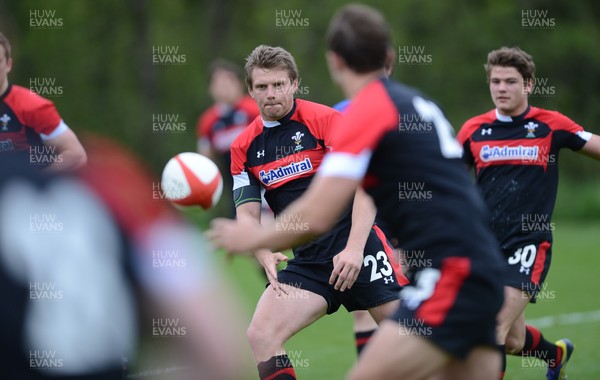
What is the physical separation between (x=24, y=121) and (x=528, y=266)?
3665 mm

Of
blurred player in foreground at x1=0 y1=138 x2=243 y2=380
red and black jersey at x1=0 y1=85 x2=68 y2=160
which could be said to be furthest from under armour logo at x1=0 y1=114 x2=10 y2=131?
blurred player in foreground at x1=0 y1=138 x2=243 y2=380

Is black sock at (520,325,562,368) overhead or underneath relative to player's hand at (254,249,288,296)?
underneath

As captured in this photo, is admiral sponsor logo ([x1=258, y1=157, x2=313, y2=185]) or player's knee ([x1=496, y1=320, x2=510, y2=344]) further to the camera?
player's knee ([x1=496, y1=320, x2=510, y2=344])

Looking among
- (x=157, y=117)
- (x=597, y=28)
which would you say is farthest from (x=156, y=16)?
(x=597, y=28)

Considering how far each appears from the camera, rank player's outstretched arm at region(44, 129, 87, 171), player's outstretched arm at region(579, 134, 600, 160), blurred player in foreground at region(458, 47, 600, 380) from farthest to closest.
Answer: player's outstretched arm at region(44, 129, 87, 171), blurred player in foreground at region(458, 47, 600, 380), player's outstretched arm at region(579, 134, 600, 160)

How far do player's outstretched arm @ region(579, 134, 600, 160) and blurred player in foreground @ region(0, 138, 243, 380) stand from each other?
4.28 metres

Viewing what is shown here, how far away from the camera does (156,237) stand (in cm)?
185

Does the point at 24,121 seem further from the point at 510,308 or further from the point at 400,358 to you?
the point at 400,358

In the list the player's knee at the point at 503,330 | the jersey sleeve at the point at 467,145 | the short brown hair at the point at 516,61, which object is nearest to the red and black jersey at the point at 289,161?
the player's knee at the point at 503,330

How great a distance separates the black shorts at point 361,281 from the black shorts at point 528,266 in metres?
1.05

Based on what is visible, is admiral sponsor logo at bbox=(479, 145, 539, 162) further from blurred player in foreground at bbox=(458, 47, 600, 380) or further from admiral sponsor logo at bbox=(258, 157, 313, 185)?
admiral sponsor logo at bbox=(258, 157, 313, 185)

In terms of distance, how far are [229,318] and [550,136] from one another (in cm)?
459

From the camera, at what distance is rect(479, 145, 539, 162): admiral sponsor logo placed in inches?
231

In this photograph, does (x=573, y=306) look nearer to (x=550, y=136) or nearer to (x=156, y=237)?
(x=550, y=136)
